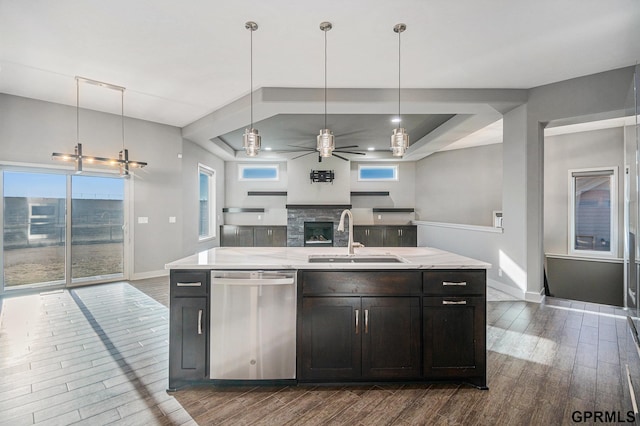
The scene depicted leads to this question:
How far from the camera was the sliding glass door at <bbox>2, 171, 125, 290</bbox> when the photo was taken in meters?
4.21

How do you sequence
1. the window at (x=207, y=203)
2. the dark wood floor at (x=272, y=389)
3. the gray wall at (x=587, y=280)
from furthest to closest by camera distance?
the window at (x=207, y=203)
the gray wall at (x=587, y=280)
the dark wood floor at (x=272, y=389)

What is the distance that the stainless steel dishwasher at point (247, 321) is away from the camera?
78.4 inches

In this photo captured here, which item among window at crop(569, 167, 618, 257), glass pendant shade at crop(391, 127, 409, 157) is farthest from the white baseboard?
window at crop(569, 167, 618, 257)

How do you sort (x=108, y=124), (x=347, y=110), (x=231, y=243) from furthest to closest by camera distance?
(x=231, y=243)
(x=108, y=124)
(x=347, y=110)

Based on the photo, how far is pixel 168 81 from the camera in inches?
150

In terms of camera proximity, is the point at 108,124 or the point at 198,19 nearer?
the point at 198,19

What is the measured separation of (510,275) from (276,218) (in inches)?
233

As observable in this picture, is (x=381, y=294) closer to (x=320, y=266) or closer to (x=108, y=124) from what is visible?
(x=320, y=266)

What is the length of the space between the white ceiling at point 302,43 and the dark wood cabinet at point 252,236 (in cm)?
434

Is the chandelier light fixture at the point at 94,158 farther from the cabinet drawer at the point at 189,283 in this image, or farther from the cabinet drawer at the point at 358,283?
the cabinet drawer at the point at 358,283

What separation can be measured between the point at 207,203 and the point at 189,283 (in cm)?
598

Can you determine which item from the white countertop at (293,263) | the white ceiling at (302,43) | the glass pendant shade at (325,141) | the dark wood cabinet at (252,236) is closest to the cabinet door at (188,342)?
the white countertop at (293,263)

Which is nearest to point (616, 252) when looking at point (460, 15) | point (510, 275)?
point (510, 275)

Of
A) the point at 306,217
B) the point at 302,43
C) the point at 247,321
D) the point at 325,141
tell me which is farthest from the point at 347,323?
the point at 306,217
